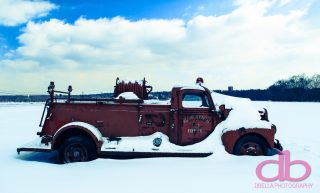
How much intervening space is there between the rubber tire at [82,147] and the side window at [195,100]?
2.27m

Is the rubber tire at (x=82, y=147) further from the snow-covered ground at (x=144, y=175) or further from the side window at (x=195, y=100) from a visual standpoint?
the side window at (x=195, y=100)

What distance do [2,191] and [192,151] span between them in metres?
3.71

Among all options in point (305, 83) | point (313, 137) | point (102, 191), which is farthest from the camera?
point (305, 83)

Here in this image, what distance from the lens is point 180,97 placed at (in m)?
7.26

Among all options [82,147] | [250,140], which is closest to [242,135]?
[250,140]

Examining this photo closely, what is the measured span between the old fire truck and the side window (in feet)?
0.43

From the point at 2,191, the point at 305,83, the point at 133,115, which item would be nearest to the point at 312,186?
the point at 133,115

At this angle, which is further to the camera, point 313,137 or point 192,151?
point 313,137

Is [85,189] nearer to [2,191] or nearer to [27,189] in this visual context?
[27,189]

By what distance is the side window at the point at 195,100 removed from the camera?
753cm

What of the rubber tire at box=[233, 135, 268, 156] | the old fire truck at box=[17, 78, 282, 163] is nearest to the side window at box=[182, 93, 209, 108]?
the old fire truck at box=[17, 78, 282, 163]

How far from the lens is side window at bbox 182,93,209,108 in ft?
24.7

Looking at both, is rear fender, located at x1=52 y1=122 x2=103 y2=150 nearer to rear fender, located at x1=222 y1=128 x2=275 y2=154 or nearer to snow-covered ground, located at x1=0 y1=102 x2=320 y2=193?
snow-covered ground, located at x1=0 y1=102 x2=320 y2=193

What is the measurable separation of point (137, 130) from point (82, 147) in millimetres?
1249
